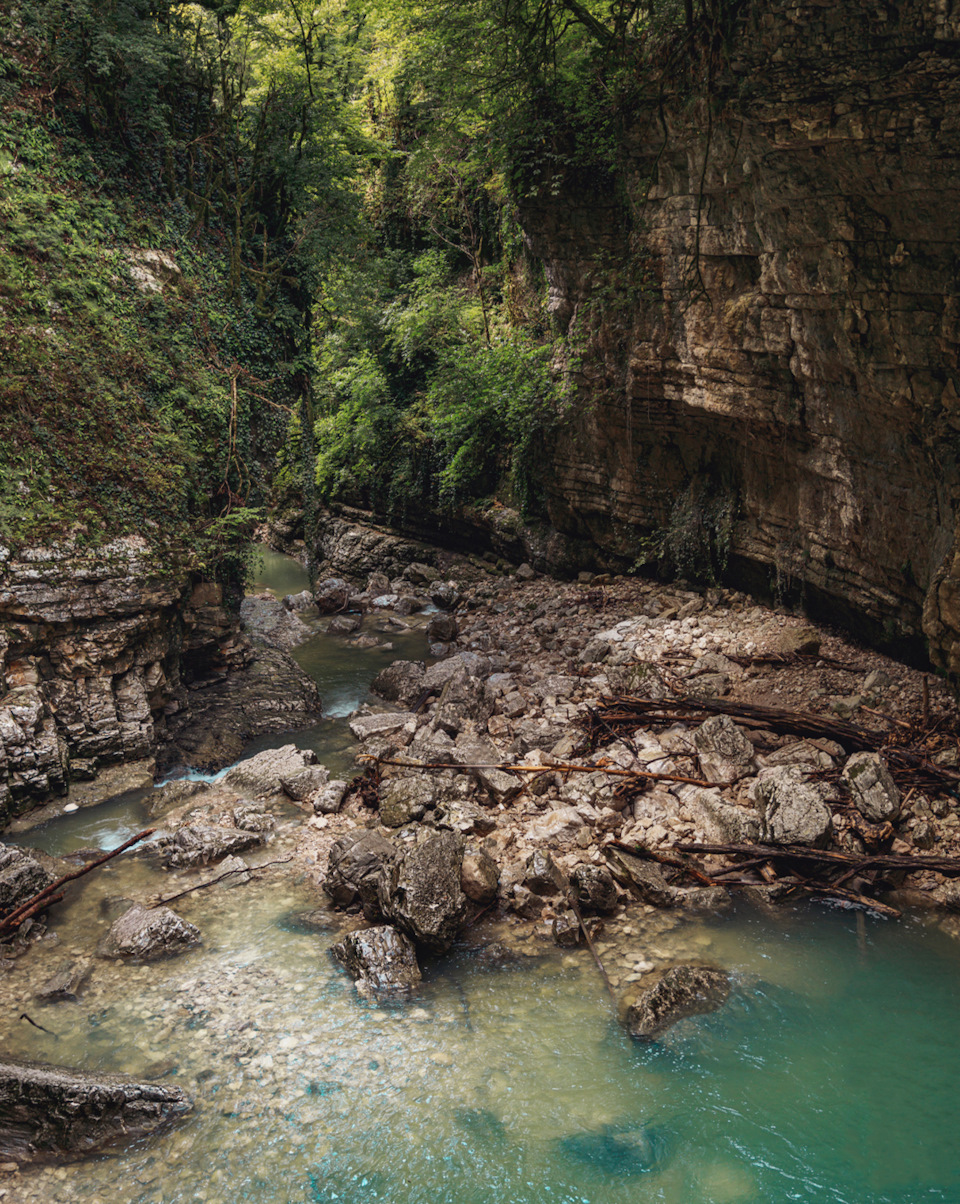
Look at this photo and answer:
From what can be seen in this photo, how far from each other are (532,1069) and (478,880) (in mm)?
1603

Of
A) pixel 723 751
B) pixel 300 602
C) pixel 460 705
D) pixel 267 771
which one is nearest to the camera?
pixel 723 751

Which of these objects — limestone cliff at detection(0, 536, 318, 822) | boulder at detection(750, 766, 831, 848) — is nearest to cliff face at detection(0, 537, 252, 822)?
limestone cliff at detection(0, 536, 318, 822)

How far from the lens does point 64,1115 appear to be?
158 inches

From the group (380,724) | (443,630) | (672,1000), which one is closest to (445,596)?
(443,630)

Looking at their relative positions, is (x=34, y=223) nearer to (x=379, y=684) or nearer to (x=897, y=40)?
(x=379, y=684)

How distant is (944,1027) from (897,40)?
21.2 feet

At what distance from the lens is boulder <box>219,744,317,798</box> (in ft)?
26.6

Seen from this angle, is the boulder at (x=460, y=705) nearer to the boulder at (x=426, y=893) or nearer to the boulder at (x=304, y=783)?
the boulder at (x=304, y=783)

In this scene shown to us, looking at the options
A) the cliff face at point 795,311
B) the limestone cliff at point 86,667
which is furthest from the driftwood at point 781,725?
the limestone cliff at point 86,667

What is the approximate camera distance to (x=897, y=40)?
4898 millimetres

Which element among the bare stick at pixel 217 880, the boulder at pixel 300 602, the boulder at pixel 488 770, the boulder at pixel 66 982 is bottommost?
the boulder at pixel 300 602

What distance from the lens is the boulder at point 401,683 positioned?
10531 mm

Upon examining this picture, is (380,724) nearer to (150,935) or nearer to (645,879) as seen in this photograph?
(150,935)

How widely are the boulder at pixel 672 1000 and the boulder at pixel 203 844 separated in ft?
12.7
